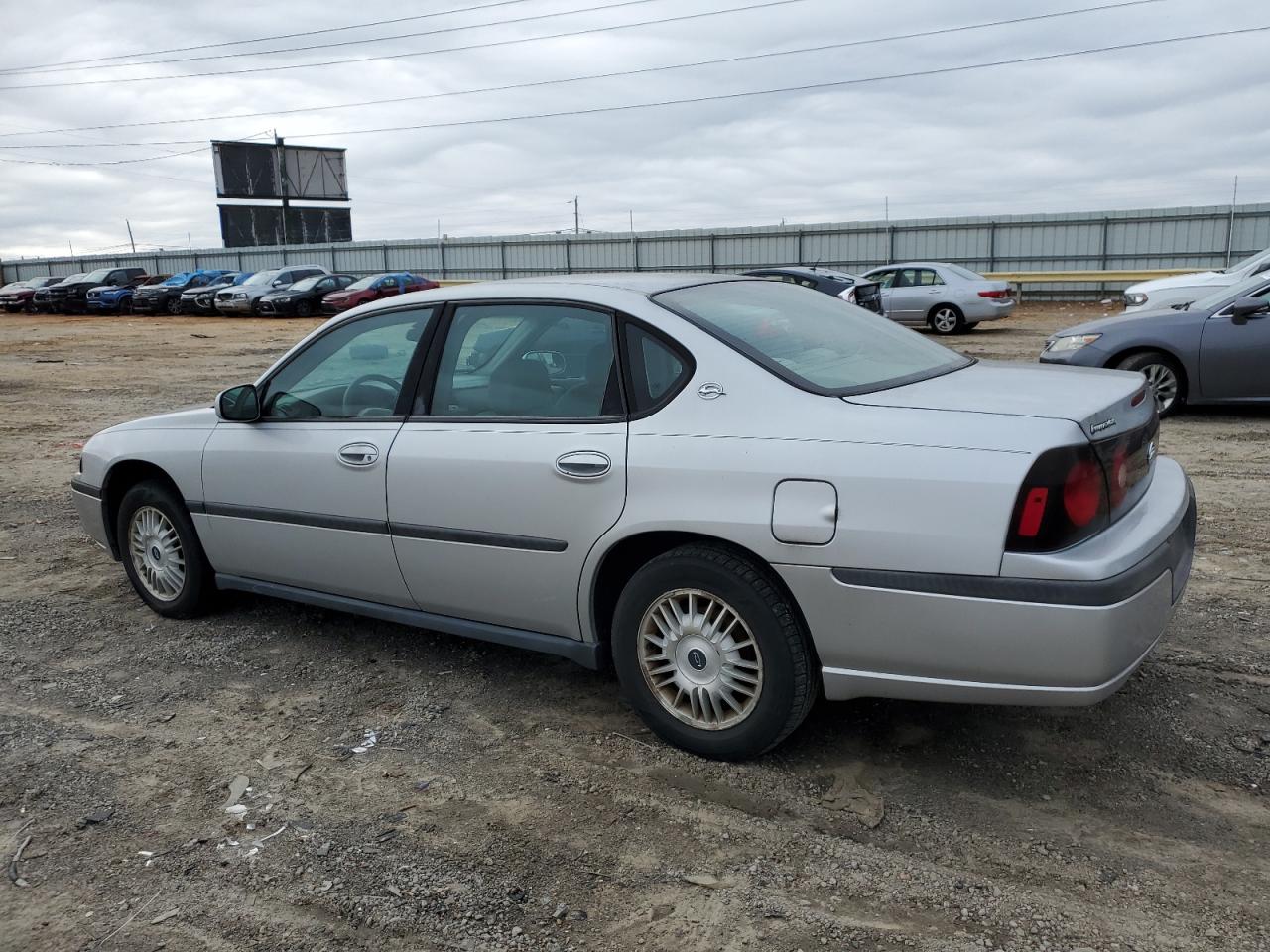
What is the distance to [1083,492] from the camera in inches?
116

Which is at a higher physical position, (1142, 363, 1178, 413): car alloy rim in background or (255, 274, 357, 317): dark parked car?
(255, 274, 357, 317): dark parked car

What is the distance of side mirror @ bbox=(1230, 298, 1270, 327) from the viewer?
8797mm

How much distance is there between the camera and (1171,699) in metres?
3.80

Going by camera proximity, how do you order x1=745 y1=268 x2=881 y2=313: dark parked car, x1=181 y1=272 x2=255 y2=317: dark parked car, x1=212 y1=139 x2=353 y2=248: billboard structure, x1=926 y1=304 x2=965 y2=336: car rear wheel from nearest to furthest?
x1=745 y1=268 x2=881 y2=313: dark parked car → x1=926 y1=304 x2=965 y2=336: car rear wheel → x1=181 y1=272 x2=255 y2=317: dark parked car → x1=212 y1=139 x2=353 y2=248: billboard structure

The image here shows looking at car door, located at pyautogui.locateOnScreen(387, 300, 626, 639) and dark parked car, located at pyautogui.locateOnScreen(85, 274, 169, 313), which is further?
dark parked car, located at pyautogui.locateOnScreen(85, 274, 169, 313)

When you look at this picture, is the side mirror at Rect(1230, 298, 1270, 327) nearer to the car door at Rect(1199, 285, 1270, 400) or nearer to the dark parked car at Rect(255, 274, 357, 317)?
the car door at Rect(1199, 285, 1270, 400)

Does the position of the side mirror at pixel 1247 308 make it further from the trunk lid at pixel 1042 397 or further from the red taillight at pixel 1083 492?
the red taillight at pixel 1083 492

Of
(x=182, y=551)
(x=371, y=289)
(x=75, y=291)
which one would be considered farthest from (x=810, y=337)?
→ (x=75, y=291)

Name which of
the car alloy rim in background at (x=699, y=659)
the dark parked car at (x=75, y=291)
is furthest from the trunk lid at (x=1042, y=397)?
the dark parked car at (x=75, y=291)

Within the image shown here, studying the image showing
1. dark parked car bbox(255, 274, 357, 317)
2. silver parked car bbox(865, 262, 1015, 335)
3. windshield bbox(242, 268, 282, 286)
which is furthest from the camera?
windshield bbox(242, 268, 282, 286)

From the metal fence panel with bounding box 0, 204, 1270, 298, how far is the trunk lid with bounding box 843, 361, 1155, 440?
26.7 metres

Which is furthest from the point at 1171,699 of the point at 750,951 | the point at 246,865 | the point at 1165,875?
the point at 246,865

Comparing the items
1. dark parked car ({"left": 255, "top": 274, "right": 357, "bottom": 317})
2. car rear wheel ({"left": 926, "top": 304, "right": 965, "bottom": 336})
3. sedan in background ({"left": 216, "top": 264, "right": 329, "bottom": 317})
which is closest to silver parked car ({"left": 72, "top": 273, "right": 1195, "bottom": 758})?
car rear wheel ({"left": 926, "top": 304, "right": 965, "bottom": 336})

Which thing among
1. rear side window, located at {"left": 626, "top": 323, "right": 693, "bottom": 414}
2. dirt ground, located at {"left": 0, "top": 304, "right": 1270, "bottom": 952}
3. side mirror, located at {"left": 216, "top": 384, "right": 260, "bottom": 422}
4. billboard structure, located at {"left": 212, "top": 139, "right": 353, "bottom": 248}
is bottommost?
dirt ground, located at {"left": 0, "top": 304, "right": 1270, "bottom": 952}
